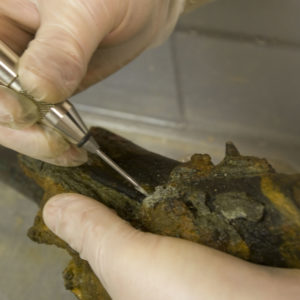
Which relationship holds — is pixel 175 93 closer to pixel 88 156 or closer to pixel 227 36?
pixel 227 36

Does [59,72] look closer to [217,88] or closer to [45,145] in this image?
[45,145]

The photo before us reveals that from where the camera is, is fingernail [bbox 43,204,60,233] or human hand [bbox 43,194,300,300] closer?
human hand [bbox 43,194,300,300]

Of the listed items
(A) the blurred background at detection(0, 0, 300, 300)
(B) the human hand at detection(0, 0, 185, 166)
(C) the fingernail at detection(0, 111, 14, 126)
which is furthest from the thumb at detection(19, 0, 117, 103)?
(A) the blurred background at detection(0, 0, 300, 300)

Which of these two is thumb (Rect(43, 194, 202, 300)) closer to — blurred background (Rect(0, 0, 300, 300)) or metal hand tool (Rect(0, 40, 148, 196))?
metal hand tool (Rect(0, 40, 148, 196))

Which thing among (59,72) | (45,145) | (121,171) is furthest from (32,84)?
(121,171)

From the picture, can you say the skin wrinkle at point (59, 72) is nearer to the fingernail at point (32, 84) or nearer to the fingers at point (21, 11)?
the fingernail at point (32, 84)

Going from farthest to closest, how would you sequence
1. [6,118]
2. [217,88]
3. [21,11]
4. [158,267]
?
1. [217,88]
2. [21,11]
3. [6,118]
4. [158,267]
